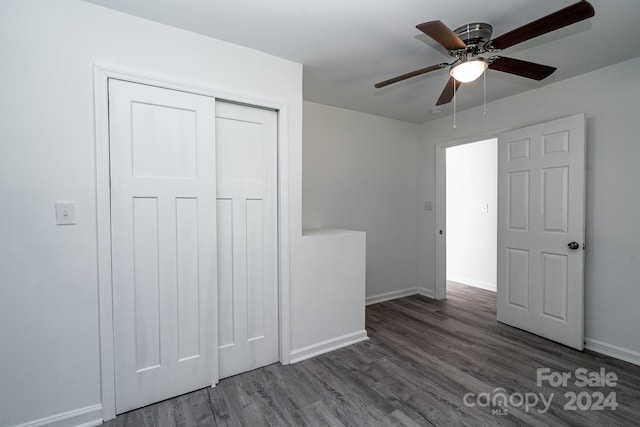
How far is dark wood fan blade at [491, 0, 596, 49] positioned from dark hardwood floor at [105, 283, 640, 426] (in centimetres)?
218

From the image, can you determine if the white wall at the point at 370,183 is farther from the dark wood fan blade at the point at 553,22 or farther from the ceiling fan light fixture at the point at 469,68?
the dark wood fan blade at the point at 553,22

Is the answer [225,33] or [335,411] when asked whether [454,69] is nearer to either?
[225,33]

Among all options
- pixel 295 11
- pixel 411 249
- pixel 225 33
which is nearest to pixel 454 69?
pixel 295 11

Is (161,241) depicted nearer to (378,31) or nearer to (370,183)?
(378,31)

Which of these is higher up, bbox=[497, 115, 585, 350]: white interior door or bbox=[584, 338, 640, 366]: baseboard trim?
bbox=[497, 115, 585, 350]: white interior door

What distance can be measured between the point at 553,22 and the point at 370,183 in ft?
8.26

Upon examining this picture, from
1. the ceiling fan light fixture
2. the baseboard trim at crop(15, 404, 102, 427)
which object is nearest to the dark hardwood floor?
the baseboard trim at crop(15, 404, 102, 427)

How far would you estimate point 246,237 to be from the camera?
2234 mm

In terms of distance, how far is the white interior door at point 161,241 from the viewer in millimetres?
1771

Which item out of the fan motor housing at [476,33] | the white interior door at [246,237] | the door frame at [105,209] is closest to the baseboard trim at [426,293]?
the white interior door at [246,237]

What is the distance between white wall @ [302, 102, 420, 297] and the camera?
133 inches

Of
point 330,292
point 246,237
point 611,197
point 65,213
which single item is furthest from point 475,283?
point 65,213

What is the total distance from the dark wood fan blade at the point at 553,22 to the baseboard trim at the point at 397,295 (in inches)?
119

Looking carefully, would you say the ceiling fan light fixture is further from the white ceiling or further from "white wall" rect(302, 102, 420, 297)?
"white wall" rect(302, 102, 420, 297)
